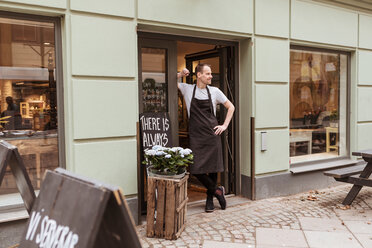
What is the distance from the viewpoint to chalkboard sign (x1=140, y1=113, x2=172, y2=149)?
15.0ft

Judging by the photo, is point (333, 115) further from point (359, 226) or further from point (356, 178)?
point (359, 226)

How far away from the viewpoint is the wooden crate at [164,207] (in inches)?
154

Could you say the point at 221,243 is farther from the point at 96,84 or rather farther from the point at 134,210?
the point at 96,84

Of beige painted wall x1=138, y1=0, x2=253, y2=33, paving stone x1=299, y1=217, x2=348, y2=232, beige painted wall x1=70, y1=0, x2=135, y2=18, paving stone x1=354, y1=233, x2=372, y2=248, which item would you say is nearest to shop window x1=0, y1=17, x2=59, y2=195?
beige painted wall x1=70, y1=0, x2=135, y2=18

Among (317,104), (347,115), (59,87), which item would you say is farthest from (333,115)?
(59,87)

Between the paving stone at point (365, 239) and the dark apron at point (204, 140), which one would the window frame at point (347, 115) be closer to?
the dark apron at point (204, 140)

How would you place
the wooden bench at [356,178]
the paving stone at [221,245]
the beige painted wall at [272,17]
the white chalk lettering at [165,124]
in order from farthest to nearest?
the beige painted wall at [272,17], the wooden bench at [356,178], the white chalk lettering at [165,124], the paving stone at [221,245]

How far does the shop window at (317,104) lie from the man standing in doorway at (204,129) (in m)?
2.10

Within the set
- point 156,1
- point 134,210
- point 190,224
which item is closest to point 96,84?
point 156,1

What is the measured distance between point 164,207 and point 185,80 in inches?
133

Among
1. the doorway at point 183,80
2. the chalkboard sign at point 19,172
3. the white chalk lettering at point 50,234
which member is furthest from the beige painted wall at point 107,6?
the white chalk lettering at point 50,234

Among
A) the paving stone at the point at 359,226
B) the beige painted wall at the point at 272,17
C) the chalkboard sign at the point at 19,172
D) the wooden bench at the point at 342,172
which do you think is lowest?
the paving stone at the point at 359,226

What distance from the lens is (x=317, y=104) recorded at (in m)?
6.98

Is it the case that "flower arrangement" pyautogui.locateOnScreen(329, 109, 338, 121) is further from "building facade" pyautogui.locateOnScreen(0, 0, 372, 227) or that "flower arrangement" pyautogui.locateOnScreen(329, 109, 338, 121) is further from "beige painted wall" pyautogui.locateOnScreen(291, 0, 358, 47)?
"beige painted wall" pyautogui.locateOnScreen(291, 0, 358, 47)
